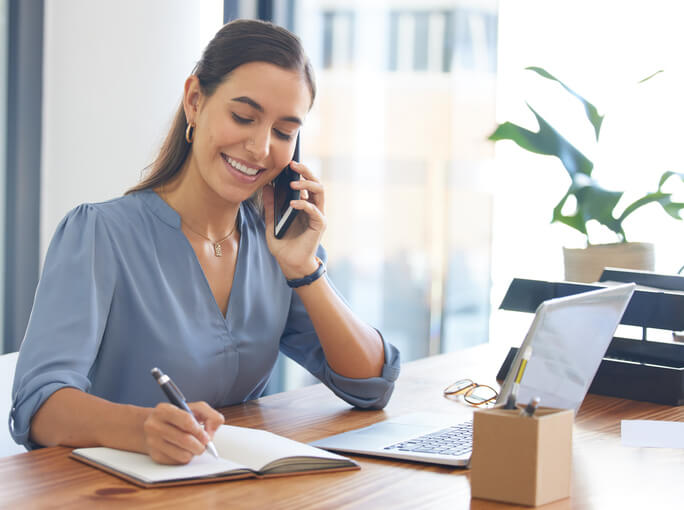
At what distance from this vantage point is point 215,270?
54.9 inches

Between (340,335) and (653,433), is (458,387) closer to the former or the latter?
(340,335)

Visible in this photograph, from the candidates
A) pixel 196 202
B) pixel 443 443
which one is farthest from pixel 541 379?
pixel 196 202

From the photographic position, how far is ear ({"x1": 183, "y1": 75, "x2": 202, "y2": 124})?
4.51ft

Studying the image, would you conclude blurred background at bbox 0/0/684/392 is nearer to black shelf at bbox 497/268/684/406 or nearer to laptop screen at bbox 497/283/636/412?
black shelf at bbox 497/268/684/406

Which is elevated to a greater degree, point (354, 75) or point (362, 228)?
point (354, 75)

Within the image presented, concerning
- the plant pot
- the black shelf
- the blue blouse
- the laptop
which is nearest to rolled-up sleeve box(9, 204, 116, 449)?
the blue blouse

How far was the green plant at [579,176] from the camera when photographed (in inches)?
91.6

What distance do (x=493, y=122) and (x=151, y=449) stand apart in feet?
7.21

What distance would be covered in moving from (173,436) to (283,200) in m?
0.67

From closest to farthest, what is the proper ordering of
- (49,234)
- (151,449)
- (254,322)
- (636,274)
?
(151,449) < (254,322) < (636,274) < (49,234)

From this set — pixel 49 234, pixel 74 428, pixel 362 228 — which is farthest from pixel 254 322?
pixel 362 228

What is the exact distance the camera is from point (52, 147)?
2.62 metres

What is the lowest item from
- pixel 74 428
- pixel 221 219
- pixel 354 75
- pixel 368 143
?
pixel 74 428

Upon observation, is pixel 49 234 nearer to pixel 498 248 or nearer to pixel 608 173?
pixel 498 248
